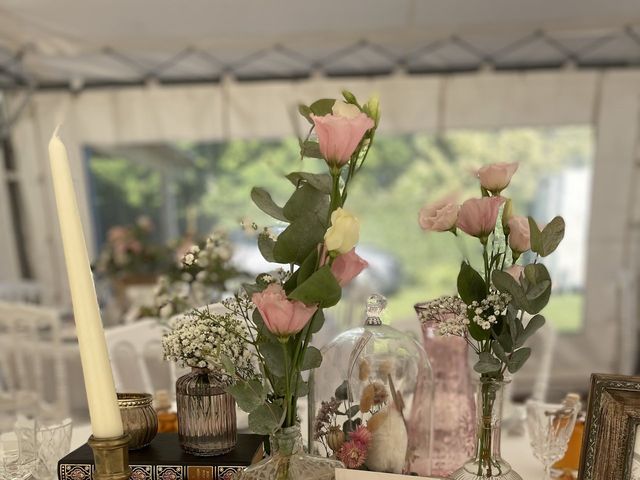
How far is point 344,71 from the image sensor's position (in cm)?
379

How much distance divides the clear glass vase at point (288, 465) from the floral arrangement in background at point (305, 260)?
2 cm

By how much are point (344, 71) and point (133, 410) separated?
324 centimetres

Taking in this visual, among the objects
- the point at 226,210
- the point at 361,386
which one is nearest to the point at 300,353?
the point at 361,386

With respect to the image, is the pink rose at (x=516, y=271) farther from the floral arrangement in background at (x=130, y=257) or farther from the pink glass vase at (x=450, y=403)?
the floral arrangement in background at (x=130, y=257)

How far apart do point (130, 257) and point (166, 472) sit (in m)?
2.72

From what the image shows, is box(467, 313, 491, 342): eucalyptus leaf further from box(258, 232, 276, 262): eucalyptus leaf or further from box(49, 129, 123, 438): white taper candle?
box(49, 129, 123, 438): white taper candle

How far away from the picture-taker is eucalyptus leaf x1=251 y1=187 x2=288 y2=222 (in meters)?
0.72

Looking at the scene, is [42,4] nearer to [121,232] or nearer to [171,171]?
[121,232]

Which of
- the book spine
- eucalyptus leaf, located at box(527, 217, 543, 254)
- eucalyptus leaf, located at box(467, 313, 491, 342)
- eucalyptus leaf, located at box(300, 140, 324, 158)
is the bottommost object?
the book spine

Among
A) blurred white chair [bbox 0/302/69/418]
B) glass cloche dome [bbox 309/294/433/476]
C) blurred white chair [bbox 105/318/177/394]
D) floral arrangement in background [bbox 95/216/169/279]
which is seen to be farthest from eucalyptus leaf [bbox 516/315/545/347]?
floral arrangement in background [bbox 95/216/169/279]

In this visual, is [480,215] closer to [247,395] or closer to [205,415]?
[247,395]

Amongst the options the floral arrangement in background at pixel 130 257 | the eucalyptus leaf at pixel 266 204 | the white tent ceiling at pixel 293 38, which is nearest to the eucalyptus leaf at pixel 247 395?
the eucalyptus leaf at pixel 266 204

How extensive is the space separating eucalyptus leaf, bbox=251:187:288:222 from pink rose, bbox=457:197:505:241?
24 centimetres

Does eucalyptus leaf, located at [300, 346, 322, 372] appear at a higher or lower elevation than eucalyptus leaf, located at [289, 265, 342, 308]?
lower
